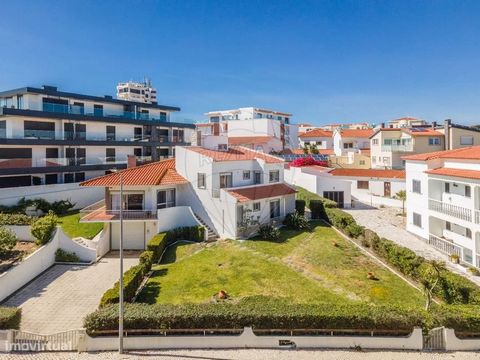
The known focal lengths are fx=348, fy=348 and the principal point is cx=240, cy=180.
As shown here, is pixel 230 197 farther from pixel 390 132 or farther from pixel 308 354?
pixel 390 132

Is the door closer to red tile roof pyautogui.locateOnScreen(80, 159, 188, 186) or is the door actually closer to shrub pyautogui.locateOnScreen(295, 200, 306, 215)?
shrub pyautogui.locateOnScreen(295, 200, 306, 215)

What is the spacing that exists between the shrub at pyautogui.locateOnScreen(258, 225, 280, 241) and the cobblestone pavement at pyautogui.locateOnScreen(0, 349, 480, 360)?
16236 mm

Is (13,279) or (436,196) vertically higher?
(436,196)

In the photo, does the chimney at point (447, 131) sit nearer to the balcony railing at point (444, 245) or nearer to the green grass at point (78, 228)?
the balcony railing at point (444, 245)

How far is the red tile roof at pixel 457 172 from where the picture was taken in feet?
90.6

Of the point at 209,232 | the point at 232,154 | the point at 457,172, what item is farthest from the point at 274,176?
the point at 457,172

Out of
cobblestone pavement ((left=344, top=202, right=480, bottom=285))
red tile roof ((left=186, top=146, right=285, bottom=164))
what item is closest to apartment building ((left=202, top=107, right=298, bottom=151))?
cobblestone pavement ((left=344, top=202, right=480, bottom=285))

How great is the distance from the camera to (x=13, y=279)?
24.1m

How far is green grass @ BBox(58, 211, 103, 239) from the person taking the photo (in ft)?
108

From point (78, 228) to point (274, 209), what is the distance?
65.5 ft

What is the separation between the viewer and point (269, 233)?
33375 millimetres

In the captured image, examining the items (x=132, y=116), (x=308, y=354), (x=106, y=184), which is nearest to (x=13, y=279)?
(x=106, y=184)

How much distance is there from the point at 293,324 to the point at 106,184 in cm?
2272

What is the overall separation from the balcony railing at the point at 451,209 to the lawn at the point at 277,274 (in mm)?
8564
